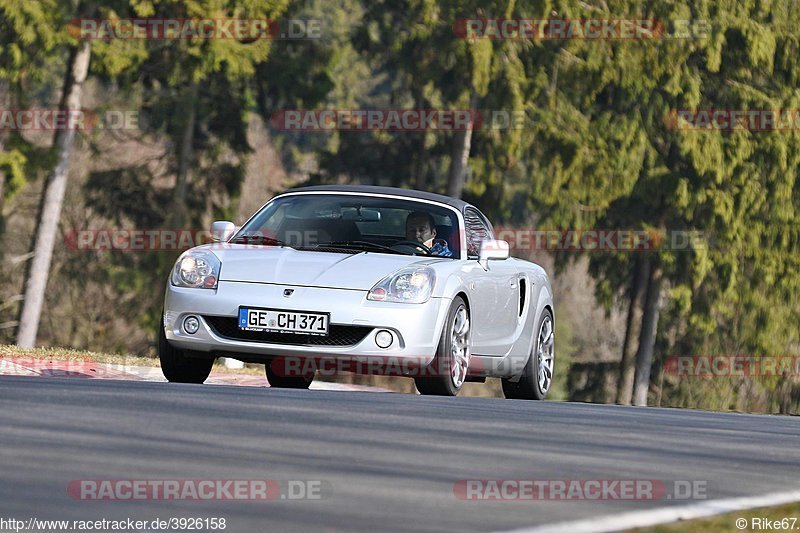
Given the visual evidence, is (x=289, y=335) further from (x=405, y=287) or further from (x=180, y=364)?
(x=180, y=364)

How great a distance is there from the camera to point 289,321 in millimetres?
11938

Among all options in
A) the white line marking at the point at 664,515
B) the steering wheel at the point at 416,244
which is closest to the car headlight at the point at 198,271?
the steering wheel at the point at 416,244

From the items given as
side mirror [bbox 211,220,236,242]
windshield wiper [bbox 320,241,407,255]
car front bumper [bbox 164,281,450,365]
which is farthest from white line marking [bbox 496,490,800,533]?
side mirror [bbox 211,220,236,242]

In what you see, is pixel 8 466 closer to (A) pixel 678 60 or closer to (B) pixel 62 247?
(A) pixel 678 60

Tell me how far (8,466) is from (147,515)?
1062 mm

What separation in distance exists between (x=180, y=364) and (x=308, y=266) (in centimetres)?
125

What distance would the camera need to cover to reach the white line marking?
237 inches

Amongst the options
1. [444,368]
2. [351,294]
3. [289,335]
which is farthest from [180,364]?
[444,368]

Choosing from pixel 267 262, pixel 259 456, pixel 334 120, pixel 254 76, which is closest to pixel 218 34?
pixel 254 76

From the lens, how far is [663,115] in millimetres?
39250

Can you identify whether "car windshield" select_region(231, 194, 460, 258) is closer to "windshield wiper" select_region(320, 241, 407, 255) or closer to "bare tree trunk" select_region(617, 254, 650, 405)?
"windshield wiper" select_region(320, 241, 407, 255)

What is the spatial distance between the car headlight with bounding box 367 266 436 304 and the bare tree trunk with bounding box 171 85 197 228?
25521 mm

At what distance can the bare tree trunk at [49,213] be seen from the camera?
32469 millimetres

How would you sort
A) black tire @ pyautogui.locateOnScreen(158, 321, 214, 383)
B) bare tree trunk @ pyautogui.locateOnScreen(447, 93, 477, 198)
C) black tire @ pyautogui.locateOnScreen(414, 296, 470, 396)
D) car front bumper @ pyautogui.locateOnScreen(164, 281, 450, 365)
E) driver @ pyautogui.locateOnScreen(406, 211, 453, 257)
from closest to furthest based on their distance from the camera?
car front bumper @ pyautogui.locateOnScreen(164, 281, 450, 365) < black tire @ pyautogui.locateOnScreen(414, 296, 470, 396) < black tire @ pyautogui.locateOnScreen(158, 321, 214, 383) < driver @ pyautogui.locateOnScreen(406, 211, 453, 257) < bare tree trunk @ pyautogui.locateOnScreen(447, 93, 477, 198)
